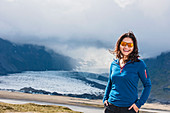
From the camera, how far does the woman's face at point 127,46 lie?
5.85 meters

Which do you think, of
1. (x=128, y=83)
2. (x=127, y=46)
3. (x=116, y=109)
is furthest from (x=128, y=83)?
(x=127, y=46)

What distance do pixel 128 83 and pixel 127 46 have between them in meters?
1.00

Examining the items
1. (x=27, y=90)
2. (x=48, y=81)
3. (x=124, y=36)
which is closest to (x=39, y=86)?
(x=48, y=81)

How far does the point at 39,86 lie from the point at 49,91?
15496 millimetres

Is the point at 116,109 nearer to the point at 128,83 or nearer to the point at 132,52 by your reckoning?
the point at 128,83

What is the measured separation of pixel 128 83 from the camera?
553 centimetres

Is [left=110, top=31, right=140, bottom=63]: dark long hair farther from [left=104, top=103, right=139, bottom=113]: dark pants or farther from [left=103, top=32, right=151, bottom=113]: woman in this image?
[left=104, top=103, right=139, bottom=113]: dark pants

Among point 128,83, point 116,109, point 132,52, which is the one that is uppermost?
point 132,52

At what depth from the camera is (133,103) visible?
18.0 feet

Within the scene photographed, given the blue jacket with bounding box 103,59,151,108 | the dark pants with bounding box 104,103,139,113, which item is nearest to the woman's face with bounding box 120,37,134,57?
the blue jacket with bounding box 103,59,151,108

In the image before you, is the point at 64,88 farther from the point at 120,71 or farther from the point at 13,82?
the point at 120,71

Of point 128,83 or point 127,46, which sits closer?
point 128,83

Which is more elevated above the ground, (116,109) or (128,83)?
(128,83)

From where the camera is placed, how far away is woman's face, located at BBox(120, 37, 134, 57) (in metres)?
5.85
